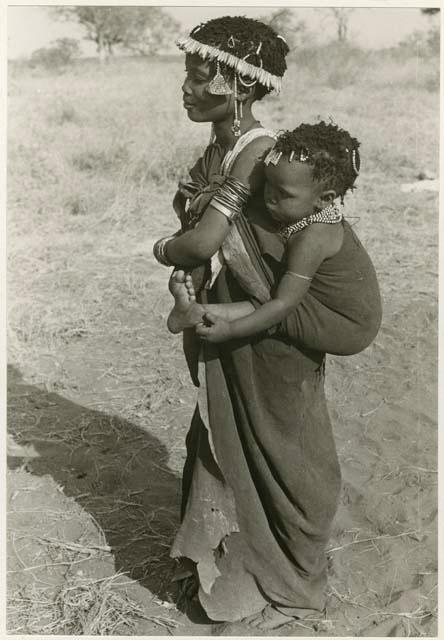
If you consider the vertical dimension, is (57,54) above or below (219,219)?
above

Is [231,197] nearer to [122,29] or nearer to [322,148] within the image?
[322,148]

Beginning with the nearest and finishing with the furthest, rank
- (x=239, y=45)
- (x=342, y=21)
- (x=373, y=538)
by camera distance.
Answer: (x=239, y=45) < (x=373, y=538) < (x=342, y=21)

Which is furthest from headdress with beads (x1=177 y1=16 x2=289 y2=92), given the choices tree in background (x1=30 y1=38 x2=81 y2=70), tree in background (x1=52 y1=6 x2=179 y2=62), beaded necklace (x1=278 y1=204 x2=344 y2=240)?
tree in background (x1=52 y1=6 x2=179 y2=62)

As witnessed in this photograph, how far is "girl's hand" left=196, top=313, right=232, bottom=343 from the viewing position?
87.2 inches

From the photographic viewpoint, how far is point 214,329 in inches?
87.2

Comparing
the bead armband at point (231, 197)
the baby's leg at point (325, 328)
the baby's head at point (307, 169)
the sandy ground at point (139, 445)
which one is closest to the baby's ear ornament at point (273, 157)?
the baby's head at point (307, 169)

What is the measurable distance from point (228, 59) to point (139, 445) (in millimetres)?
2415

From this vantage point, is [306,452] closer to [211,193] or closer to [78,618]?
[211,193]

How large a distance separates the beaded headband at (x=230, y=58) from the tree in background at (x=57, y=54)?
9.07m

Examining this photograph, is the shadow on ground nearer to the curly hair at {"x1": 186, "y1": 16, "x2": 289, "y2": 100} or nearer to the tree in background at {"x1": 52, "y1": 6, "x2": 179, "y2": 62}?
the curly hair at {"x1": 186, "y1": 16, "x2": 289, "y2": 100}

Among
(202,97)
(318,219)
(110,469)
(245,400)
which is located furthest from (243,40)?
(110,469)

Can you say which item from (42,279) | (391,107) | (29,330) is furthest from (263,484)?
(391,107)

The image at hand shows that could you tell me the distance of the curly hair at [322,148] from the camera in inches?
80.1

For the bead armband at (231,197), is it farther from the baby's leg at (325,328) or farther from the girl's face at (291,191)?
the baby's leg at (325,328)
